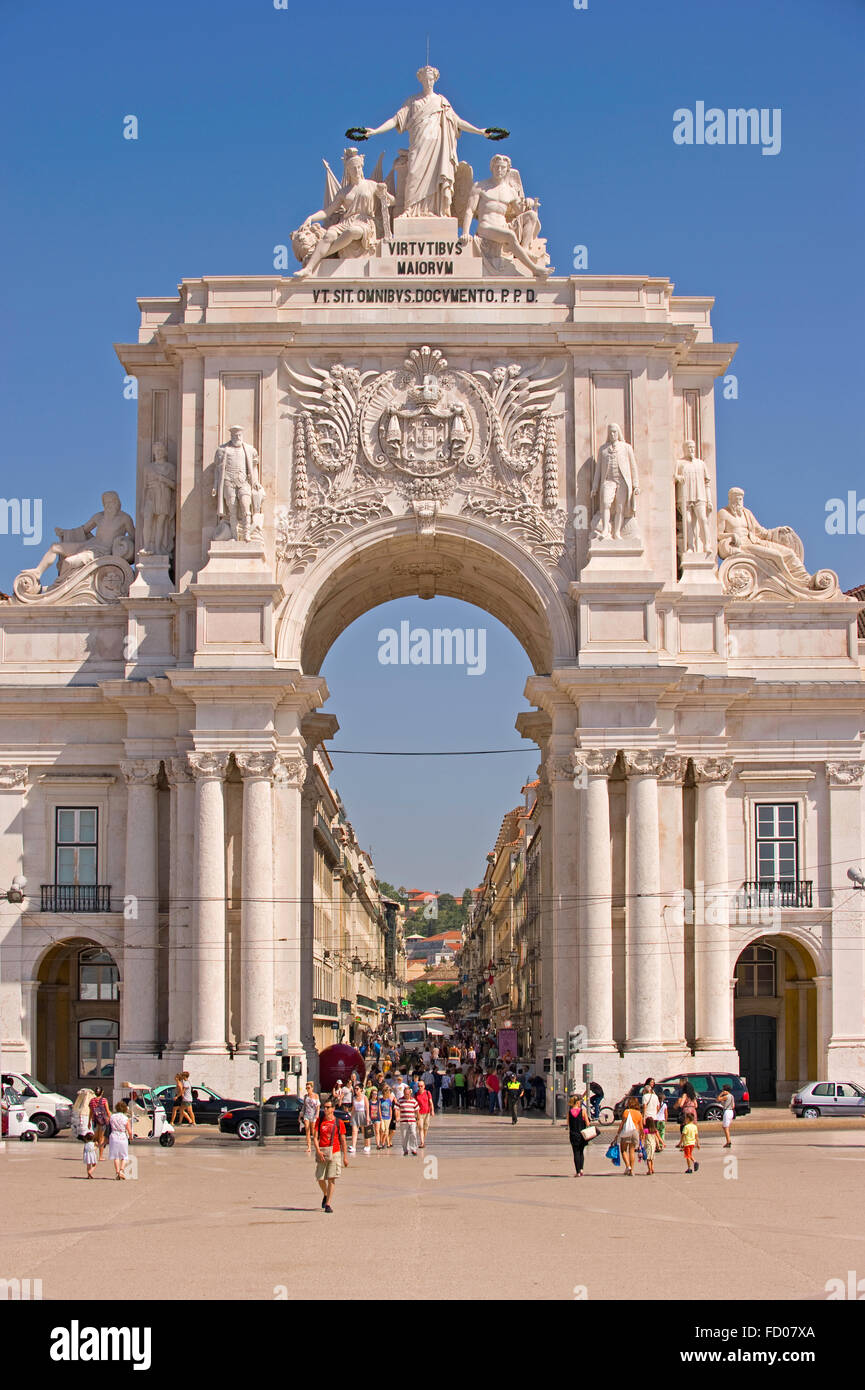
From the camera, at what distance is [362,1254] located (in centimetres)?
2330

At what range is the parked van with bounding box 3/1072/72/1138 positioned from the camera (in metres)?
47.6

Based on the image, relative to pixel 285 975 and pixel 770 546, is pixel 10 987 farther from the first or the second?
pixel 770 546

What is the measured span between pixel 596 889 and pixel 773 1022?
34.3 ft

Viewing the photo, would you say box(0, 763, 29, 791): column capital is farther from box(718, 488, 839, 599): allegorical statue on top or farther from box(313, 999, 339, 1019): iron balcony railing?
box(313, 999, 339, 1019): iron balcony railing

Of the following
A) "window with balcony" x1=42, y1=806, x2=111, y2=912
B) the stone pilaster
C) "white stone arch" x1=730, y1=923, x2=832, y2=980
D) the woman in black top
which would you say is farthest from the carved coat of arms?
the woman in black top

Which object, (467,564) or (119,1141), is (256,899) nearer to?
(467,564)

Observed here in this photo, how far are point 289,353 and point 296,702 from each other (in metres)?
10.2

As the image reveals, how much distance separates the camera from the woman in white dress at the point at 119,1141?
117ft

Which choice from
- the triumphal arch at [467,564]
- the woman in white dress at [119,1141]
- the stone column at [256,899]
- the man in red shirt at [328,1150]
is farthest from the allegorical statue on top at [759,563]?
the man in red shirt at [328,1150]

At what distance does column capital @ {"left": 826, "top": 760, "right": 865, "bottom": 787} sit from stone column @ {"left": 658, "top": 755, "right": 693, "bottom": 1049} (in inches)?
174

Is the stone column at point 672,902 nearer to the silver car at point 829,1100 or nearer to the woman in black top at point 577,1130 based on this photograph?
the silver car at point 829,1100

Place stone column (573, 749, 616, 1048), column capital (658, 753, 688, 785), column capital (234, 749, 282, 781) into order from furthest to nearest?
column capital (658, 753, 688, 785), column capital (234, 749, 282, 781), stone column (573, 749, 616, 1048)

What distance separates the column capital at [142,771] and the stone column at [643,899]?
1314 centimetres
